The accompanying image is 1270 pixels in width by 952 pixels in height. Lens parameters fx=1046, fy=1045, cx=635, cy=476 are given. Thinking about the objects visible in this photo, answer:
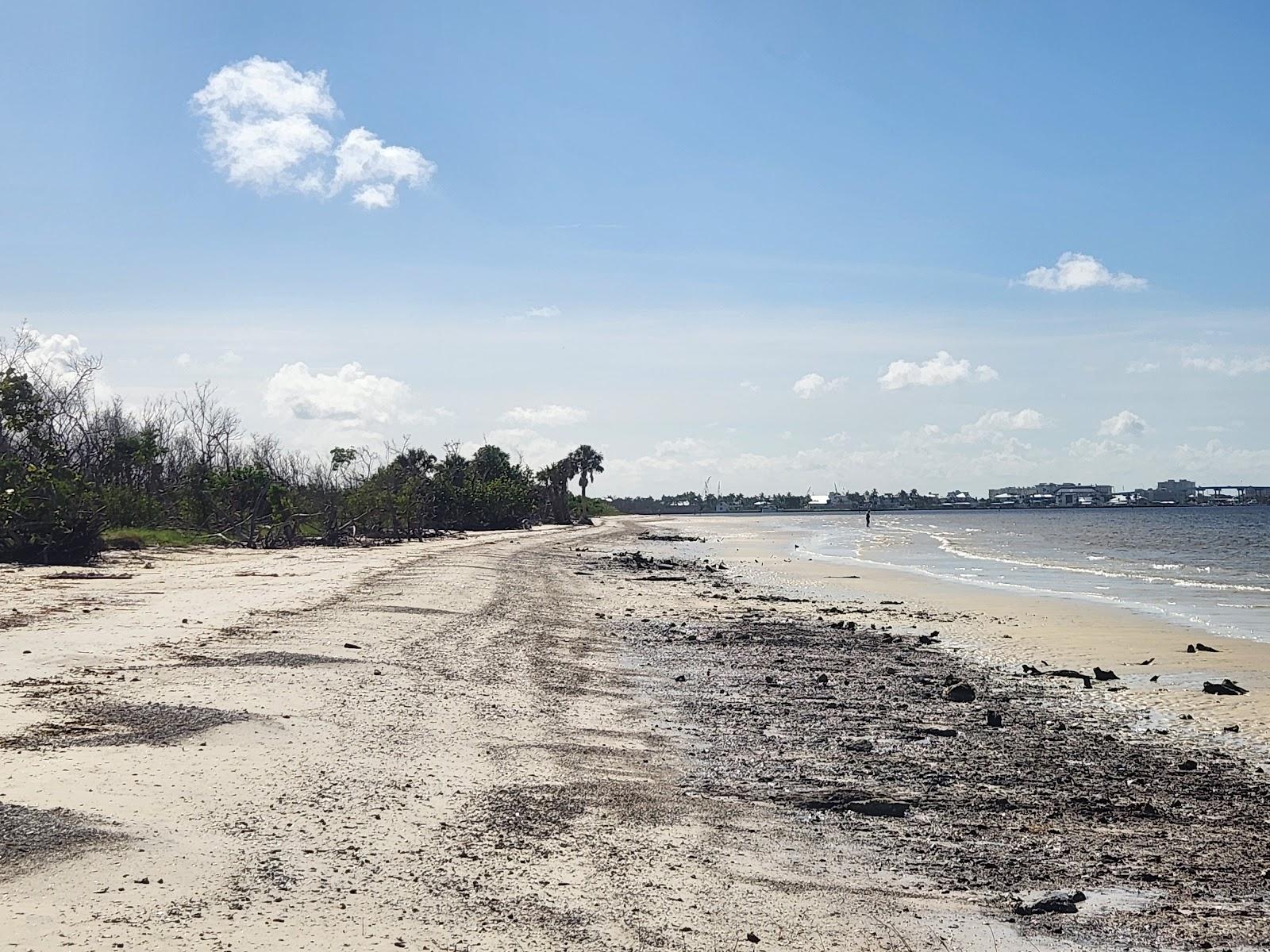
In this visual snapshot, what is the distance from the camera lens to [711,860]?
21.4 ft

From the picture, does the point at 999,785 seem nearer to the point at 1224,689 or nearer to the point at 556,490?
the point at 1224,689

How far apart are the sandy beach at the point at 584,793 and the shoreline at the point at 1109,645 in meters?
0.20

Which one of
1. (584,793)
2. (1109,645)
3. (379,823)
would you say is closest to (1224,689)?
(1109,645)

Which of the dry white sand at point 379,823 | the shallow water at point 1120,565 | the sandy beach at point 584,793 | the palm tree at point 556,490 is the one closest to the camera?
the dry white sand at point 379,823

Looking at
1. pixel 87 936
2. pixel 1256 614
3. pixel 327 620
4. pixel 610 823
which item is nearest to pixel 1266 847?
pixel 610 823

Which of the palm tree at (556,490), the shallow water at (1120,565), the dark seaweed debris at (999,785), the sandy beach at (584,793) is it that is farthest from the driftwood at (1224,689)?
the palm tree at (556,490)

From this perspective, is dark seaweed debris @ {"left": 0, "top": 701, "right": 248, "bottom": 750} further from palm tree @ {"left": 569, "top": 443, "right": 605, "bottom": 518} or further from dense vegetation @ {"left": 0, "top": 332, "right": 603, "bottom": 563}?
palm tree @ {"left": 569, "top": 443, "right": 605, "bottom": 518}

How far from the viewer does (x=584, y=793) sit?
7.84m

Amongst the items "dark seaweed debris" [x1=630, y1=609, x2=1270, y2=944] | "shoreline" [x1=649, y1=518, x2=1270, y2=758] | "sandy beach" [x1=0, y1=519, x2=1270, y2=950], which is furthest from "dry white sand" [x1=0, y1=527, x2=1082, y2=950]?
"shoreline" [x1=649, y1=518, x2=1270, y2=758]

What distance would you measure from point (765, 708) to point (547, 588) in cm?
1599

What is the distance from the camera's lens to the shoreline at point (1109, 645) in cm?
1262

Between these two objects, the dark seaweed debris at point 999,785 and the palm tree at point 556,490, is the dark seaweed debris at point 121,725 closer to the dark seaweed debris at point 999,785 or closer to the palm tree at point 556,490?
the dark seaweed debris at point 999,785

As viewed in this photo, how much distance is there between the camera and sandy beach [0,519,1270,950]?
5469 mm

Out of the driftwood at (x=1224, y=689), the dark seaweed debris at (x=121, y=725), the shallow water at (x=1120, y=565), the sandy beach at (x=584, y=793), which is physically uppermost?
the dark seaweed debris at (x=121, y=725)
